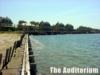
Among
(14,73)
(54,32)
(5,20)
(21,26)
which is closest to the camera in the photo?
(14,73)

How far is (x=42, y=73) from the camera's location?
1703cm

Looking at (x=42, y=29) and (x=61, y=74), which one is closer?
(x=61, y=74)

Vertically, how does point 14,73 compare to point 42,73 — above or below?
above

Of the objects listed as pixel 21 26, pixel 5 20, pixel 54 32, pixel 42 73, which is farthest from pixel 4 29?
pixel 42 73

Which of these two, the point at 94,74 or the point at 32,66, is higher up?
the point at 32,66

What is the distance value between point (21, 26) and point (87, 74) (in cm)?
14731

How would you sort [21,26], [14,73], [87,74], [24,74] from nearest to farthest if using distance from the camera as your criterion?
[24,74] < [14,73] < [87,74] < [21,26]

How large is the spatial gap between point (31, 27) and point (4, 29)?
2715cm

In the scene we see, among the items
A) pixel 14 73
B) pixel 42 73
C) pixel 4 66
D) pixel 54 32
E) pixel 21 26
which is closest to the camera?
pixel 14 73

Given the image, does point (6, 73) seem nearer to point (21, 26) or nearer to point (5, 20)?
point (21, 26)

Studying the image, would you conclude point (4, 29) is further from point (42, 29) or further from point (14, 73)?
point (14, 73)

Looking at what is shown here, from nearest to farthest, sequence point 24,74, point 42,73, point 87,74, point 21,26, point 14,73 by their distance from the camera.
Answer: point 24,74, point 14,73, point 87,74, point 42,73, point 21,26

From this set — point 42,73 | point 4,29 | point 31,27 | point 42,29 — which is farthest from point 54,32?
point 42,73

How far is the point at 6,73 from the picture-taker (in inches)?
451
